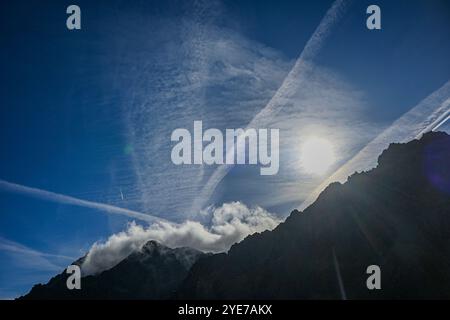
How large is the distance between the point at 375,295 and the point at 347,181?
47.8m

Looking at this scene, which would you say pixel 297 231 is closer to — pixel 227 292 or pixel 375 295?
pixel 227 292

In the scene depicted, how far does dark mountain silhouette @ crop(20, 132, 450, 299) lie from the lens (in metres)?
87.8

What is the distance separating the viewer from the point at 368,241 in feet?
338

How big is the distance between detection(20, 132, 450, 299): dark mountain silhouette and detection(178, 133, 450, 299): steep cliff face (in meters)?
0.23

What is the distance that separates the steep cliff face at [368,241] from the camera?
8788 centimetres

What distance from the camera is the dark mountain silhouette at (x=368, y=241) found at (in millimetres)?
87750

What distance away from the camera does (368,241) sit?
103 meters

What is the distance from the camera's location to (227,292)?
131 meters

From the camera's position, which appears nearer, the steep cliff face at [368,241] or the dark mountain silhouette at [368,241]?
the dark mountain silhouette at [368,241]

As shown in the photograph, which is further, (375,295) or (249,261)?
(249,261)

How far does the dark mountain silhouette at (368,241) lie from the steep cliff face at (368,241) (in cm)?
23

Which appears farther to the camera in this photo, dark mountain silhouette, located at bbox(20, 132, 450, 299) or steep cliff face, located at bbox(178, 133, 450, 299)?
steep cliff face, located at bbox(178, 133, 450, 299)

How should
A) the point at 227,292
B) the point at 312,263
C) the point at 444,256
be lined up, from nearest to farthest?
the point at 444,256 → the point at 312,263 → the point at 227,292
